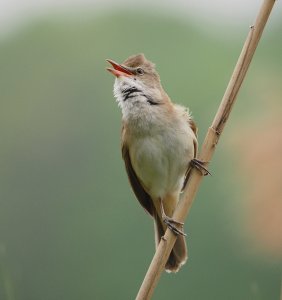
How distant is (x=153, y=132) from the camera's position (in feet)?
16.0

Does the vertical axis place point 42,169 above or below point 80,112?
below

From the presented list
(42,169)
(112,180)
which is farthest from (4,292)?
(42,169)

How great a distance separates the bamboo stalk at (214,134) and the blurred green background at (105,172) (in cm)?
47

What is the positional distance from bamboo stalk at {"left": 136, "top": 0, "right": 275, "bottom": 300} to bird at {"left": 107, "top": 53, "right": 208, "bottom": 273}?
0.59m

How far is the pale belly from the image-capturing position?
4910 mm

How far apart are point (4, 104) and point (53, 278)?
7634mm

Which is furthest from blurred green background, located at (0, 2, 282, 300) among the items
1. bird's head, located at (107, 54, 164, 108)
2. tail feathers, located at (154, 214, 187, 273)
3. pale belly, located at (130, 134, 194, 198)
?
bird's head, located at (107, 54, 164, 108)

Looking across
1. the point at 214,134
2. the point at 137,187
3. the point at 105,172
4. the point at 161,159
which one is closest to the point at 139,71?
the point at 161,159

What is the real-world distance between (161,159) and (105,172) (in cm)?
760

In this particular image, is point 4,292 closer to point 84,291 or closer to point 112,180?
point 84,291

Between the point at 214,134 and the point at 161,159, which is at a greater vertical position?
the point at 214,134

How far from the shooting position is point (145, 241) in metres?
10.1

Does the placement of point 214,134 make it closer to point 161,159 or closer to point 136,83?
point 136,83

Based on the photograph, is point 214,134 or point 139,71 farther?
point 139,71
